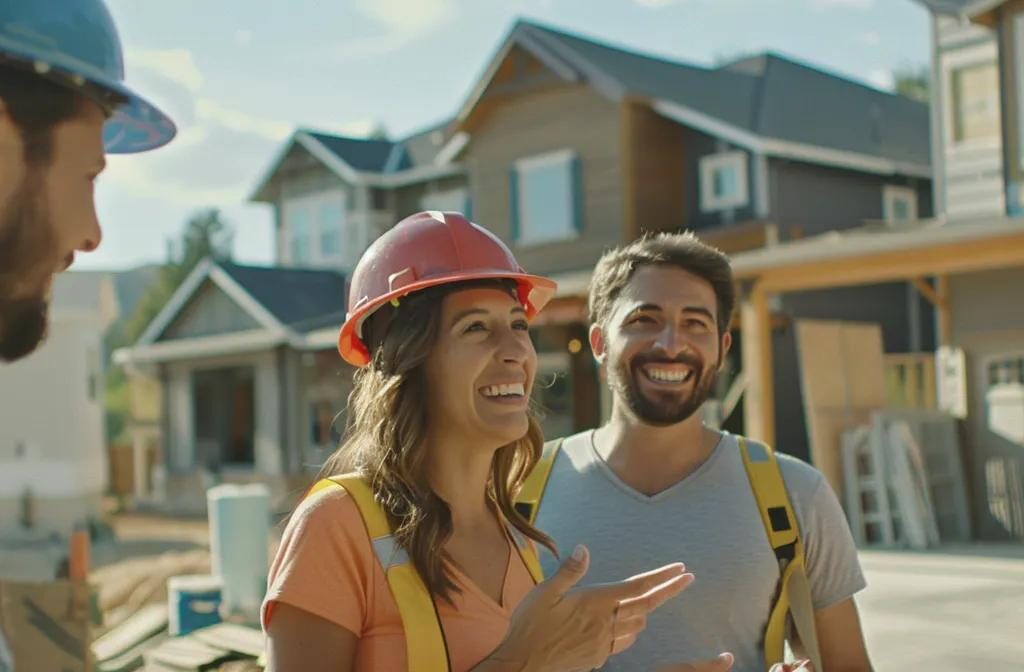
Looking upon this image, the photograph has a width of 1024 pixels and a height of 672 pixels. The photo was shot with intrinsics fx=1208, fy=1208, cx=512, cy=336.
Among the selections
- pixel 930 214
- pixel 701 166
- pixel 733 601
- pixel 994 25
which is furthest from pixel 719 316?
pixel 930 214

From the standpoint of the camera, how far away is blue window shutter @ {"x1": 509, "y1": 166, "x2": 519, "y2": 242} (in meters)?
19.6

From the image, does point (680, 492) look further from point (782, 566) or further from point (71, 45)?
point (71, 45)

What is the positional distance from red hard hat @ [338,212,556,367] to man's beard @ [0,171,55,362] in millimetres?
1070

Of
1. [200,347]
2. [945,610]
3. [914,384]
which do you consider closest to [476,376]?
[945,610]

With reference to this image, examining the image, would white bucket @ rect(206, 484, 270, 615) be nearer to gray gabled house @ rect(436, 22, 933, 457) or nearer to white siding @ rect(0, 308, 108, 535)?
gray gabled house @ rect(436, 22, 933, 457)

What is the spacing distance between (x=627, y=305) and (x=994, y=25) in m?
12.5

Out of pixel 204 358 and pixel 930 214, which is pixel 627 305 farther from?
pixel 204 358

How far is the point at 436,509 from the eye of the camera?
2.33m

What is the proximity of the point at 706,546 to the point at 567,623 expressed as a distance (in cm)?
120

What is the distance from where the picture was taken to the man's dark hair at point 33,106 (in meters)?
1.31

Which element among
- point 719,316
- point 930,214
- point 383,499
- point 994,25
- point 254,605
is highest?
point 994,25

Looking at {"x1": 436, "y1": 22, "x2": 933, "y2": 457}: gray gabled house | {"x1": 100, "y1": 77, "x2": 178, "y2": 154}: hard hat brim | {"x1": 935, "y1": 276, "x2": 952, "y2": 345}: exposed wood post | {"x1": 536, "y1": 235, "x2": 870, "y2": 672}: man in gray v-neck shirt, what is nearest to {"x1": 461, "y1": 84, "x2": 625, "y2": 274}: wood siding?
{"x1": 436, "y1": 22, "x2": 933, "y2": 457}: gray gabled house

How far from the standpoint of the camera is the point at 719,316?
356 cm

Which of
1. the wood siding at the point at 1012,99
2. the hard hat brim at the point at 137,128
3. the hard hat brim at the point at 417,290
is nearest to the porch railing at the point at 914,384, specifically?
the wood siding at the point at 1012,99
